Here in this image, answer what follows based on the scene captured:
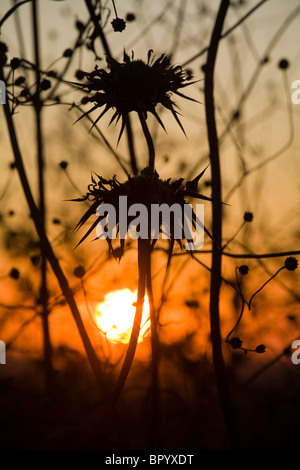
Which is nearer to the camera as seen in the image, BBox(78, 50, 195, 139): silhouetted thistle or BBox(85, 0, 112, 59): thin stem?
BBox(78, 50, 195, 139): silhouetted thistle

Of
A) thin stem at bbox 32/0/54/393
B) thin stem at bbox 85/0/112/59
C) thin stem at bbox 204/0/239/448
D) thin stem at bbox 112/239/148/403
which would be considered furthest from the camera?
thin stem at bbox 32/0/54/393

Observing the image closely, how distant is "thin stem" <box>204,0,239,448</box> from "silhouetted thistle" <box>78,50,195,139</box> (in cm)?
26

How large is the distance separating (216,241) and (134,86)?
0.83 m

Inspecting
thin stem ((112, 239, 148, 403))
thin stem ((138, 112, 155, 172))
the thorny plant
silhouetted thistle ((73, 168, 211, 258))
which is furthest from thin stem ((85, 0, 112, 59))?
thin stem ((112, 239, 148, 403))

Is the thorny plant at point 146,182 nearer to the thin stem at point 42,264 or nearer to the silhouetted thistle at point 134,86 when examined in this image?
the silhouetted thistle at point 134,86

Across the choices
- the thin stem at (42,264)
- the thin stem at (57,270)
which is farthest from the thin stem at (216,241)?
the thin stem at (42,264)

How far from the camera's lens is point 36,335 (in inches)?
199

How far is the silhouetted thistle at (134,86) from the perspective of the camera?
2.43 m

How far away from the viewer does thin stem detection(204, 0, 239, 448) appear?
2508 millimetres

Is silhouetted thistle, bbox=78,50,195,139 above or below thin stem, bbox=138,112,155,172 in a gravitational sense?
above

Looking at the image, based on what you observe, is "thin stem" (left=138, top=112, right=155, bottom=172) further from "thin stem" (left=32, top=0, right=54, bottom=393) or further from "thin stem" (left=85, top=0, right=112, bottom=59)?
"thin stem" (left=32, top=0, right=54, bottom=393)

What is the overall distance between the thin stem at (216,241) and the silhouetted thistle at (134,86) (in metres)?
0.26

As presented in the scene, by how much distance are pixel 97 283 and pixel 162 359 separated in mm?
1007
